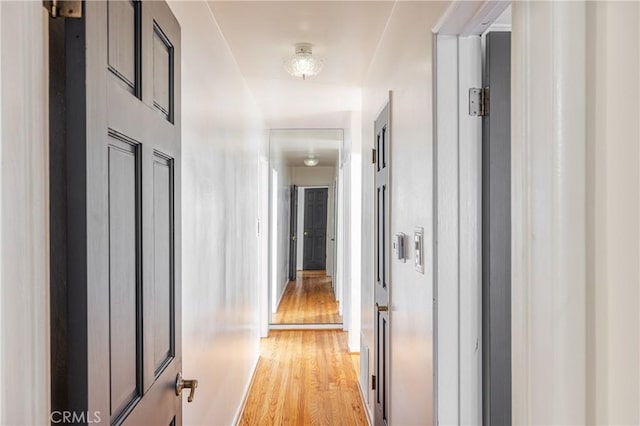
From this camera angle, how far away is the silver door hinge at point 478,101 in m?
1.36

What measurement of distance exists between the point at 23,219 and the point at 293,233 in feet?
18.1

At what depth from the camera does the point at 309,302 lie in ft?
20.1

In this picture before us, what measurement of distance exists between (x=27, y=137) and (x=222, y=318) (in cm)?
198

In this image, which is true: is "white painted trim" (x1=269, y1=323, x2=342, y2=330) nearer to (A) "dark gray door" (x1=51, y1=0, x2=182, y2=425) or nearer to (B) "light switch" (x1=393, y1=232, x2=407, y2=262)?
(B) "light switch" (x1=393, y1=232, x2=407, y2=262)

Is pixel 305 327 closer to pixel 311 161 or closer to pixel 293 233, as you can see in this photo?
pixel 293 233

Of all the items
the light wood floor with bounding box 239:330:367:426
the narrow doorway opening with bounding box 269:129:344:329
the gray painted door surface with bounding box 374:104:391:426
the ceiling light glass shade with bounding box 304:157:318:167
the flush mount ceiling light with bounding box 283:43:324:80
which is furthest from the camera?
the ceiling light glass shade with bounding box 304:157:318:167

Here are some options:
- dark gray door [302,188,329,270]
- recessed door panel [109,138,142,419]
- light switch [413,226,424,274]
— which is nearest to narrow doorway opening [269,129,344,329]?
dark gray door [302,188,329,270]

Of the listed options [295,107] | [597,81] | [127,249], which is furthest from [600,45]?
[295,107]

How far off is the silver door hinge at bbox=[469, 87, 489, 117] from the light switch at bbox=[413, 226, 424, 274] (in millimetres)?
436

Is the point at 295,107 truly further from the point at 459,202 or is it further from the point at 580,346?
the point at 580,346

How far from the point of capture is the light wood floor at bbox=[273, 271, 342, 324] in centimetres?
561

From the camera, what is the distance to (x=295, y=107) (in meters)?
4.23

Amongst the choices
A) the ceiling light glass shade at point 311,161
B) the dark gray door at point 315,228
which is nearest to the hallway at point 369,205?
the dark gray door at point 315,228

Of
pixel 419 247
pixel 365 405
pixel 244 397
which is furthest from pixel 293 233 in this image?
pixel 419 247
